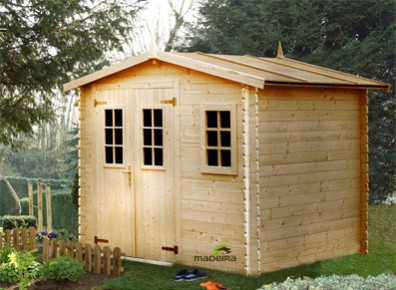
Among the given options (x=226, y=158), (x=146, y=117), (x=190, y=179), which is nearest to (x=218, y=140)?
(x=226, y=158)

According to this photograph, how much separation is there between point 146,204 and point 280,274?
92.6 inches

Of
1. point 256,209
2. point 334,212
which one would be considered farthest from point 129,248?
point 334,212

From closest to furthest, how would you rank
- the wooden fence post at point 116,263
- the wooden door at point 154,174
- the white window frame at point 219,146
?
the white window frame at point 219,146 → the wooden fence post at point 116,263 → the wooden door at point 154,174

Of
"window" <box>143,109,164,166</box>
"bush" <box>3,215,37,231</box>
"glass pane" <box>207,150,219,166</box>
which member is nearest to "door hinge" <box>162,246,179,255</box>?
"window" <box>143,109,164,166</box>

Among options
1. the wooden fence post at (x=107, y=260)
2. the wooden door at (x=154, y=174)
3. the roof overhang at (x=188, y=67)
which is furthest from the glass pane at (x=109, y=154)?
the wooden fence post at (x=107, y=260)

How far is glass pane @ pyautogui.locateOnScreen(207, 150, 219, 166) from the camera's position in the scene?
982 centimetres

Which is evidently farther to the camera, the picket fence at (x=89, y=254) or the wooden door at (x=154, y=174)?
the wooden door at (x=154, y=174)

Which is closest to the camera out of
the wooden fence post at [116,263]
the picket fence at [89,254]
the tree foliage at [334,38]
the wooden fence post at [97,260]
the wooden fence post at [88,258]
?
the wooden fence post at [116,263]

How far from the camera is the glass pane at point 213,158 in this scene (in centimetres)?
982

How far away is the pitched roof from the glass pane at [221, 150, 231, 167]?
3.49ft

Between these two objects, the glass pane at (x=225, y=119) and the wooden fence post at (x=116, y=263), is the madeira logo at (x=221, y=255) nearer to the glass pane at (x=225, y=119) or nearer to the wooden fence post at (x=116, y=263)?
the wooden fence post at (x=116, y=263)

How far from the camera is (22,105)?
54.6 ft

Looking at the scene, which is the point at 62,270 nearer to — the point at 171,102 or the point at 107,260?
the point at 107,260

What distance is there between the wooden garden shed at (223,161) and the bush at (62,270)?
145 centimetres
